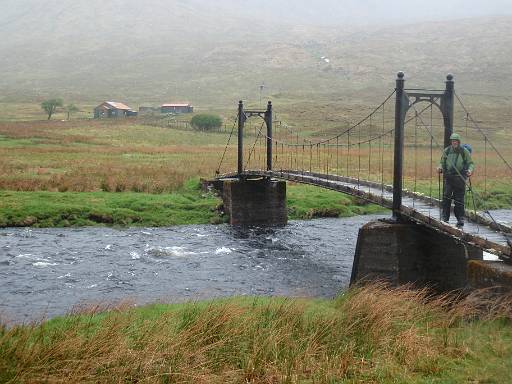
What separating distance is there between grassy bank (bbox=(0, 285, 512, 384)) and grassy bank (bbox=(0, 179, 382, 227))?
52.1 feet

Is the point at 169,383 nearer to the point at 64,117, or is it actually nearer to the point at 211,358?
the point at 211,358

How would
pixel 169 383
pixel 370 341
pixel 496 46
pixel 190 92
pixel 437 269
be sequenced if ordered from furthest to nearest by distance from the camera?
pixel 496 46 → pixel 190 92 → pixel 437 269 → pixel 370 341 → pixel 169 383

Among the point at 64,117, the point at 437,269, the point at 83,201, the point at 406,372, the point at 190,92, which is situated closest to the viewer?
the point at 406,372

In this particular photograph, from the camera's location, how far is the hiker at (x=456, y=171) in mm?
14227

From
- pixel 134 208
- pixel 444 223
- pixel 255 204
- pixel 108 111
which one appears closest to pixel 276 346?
pixel 444 223

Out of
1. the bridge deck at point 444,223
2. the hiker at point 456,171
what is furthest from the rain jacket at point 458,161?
the bridge deck at point 444,223

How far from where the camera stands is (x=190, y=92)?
14850 centimetres

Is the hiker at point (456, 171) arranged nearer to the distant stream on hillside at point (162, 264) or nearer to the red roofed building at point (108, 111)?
the distant stream on hillside at point (162, 264)

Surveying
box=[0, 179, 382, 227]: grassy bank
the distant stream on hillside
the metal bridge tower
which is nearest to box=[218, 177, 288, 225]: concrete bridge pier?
box=[0, 179, 382, 227]: grassy bank

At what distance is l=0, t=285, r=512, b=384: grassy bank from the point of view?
7867 millimetres

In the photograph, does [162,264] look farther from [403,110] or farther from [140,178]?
[140,178]

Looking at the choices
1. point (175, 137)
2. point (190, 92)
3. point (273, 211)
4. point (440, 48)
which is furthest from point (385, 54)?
point (273, 211)

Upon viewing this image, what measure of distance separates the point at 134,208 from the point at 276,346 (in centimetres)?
2062

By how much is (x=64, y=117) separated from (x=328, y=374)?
300 feet
